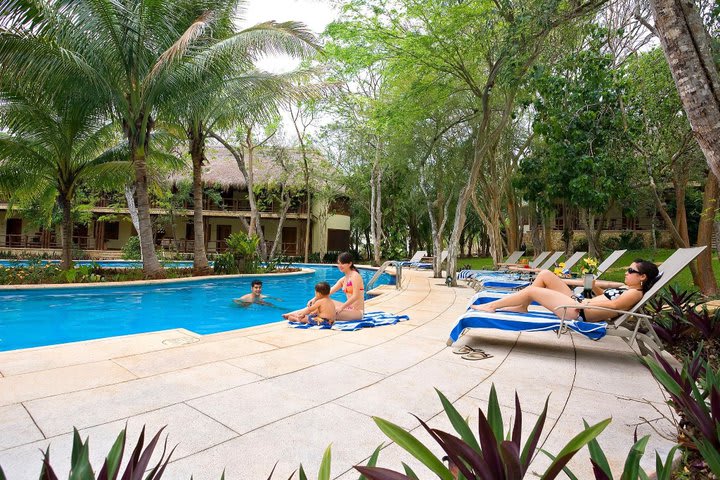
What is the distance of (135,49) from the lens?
8836 millimetres

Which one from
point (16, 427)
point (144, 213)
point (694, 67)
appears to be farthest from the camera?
point (144, 213)

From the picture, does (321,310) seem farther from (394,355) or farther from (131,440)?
(131,440)

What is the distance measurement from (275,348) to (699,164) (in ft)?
39.5

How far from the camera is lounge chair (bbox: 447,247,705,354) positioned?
355 centimetres

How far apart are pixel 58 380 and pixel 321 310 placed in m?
2.85

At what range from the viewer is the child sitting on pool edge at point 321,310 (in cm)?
516

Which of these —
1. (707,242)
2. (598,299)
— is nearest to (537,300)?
(598,299)

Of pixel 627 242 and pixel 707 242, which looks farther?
pixel 627 242

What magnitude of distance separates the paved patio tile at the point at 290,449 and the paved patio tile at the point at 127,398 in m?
0.74

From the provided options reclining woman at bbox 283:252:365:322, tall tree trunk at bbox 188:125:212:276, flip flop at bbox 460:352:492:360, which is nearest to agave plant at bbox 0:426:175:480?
flip flop at bbox 460:352:492:360

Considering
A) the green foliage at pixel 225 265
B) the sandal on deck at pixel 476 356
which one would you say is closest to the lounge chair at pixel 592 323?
the sandal on deck at pixel 476 356

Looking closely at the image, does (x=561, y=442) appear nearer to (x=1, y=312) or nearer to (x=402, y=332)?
(x=402, y=332)

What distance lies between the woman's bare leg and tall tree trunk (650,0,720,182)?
6.34ft

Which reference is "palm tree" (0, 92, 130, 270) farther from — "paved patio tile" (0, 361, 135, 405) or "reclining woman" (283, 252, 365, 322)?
"paved patio tile" (0, 361, 135, 405)
